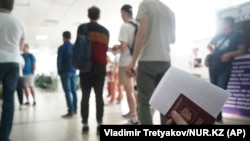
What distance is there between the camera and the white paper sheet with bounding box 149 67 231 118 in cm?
60

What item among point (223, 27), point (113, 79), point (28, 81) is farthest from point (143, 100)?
point (28, 81)

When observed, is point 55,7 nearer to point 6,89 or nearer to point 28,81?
point 28,81

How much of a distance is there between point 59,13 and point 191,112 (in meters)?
7.32

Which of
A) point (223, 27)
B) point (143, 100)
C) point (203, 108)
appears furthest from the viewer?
point (223, 27)

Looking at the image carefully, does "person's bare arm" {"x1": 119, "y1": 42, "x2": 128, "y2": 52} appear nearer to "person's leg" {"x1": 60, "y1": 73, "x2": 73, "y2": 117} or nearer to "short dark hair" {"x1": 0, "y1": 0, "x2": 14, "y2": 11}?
"short dark hair" {"x1": 0, "y1": 0, "x2": 14, "y2": 11}

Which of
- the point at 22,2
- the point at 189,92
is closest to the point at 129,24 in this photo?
the point at 189,92

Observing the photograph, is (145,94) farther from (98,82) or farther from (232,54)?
(232,54)

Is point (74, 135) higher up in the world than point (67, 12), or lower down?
lower down

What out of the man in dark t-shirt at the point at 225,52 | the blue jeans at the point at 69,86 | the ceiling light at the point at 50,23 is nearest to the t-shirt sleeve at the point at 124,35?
the man in dark t-shirt at the point at 225,52

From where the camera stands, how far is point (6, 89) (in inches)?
73.6

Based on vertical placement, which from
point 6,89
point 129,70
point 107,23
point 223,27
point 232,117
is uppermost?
point 107,23

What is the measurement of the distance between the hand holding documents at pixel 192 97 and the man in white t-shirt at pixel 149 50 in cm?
94

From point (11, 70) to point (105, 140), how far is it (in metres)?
1.55

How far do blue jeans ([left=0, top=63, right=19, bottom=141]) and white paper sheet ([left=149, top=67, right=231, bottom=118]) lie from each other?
5.06ft
